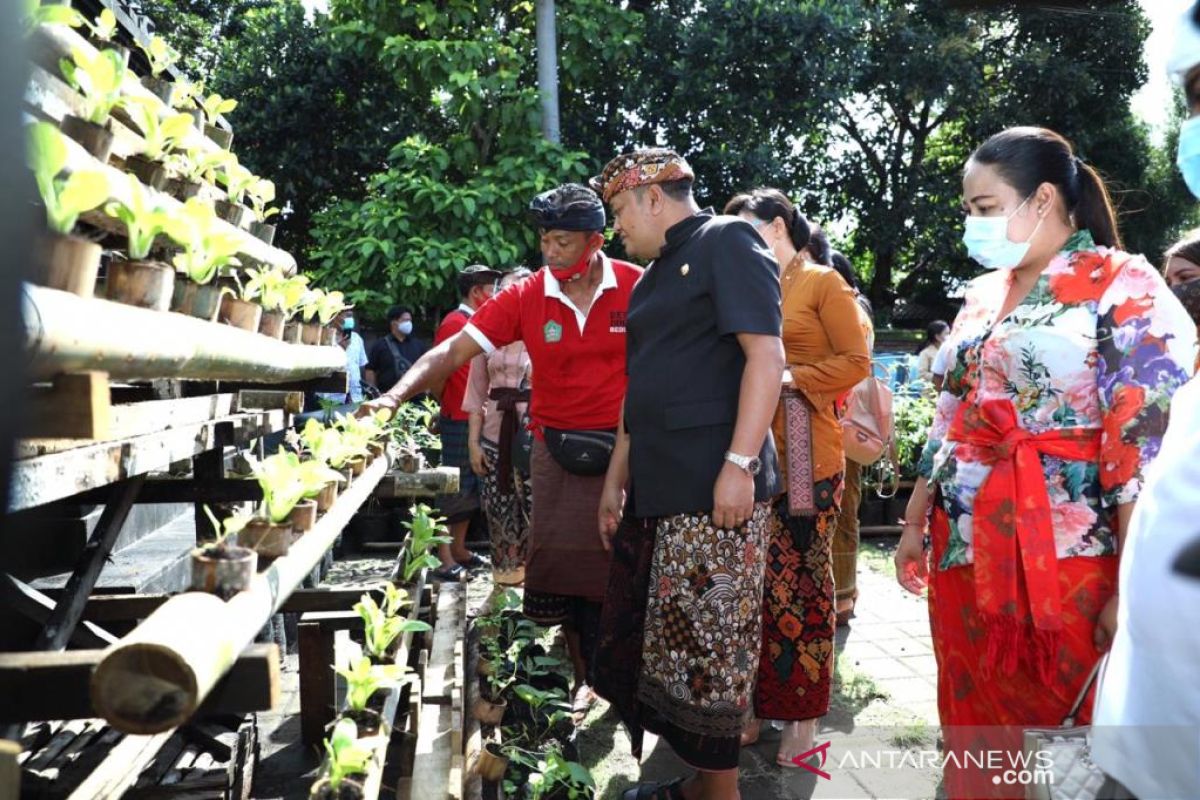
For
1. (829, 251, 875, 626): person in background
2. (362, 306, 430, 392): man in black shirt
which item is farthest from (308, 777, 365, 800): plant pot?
(362, 306, 430, 392): man in black shirt

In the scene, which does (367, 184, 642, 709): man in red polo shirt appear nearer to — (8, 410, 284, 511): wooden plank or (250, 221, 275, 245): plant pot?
(250, 221, 275, 245): plant pot

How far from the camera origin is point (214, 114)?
3.47 m

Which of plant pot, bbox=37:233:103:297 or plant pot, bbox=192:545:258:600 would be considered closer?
plant pot, bbox=37:233:103:297

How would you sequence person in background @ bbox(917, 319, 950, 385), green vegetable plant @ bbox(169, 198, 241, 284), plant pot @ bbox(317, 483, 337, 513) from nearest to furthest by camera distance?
1. green vegetable plant @ bbox(169, 198, 241, 284)
2. plant pot @ bbox(317, 483, 337, 513)
3. person in background @ bbox(917, 319, 950, 385)

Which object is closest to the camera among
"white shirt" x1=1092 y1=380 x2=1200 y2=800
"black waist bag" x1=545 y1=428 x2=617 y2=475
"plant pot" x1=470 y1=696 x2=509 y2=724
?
"white shirt" x1=1092 y1=380 x2=1200 y2=800

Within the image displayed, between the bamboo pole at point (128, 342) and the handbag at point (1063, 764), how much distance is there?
166 centimetres

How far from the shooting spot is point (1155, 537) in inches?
47.6

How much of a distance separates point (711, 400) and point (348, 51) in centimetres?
1243

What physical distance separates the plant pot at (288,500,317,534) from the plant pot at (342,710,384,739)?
0.69 meters

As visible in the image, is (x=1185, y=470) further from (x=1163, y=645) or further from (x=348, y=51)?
(x=348, y=51)

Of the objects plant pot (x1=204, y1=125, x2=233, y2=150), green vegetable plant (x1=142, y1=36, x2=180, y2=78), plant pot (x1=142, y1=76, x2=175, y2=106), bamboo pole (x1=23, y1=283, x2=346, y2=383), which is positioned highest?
green vegetable plant (x1=142, y1=36, x2=180, y2=78)

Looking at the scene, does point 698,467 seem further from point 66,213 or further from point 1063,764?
point 66,213

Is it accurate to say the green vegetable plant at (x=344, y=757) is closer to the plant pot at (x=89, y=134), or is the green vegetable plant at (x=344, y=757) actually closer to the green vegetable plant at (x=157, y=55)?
the plant pot at (x=89, y=134)

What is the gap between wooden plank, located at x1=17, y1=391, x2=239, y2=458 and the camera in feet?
5.90
